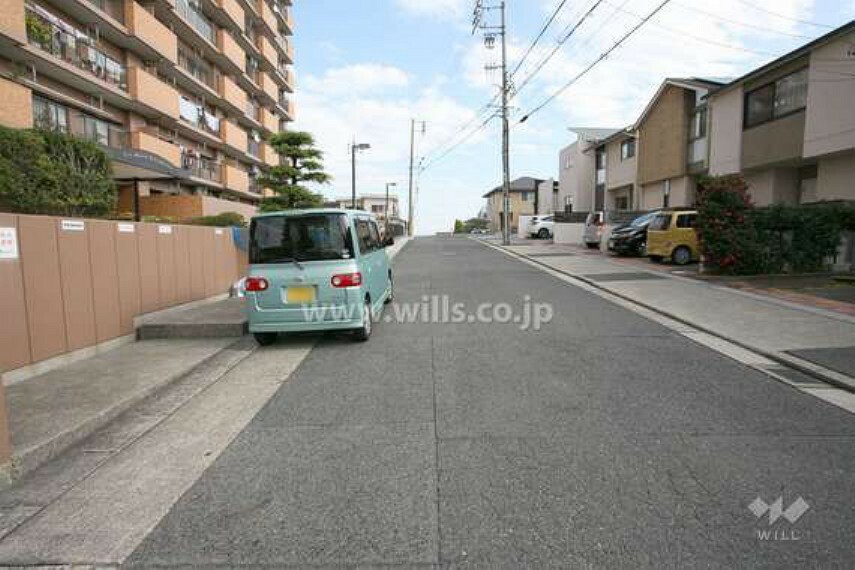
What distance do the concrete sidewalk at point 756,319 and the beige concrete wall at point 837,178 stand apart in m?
6.98

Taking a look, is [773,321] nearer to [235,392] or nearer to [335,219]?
[335,219]

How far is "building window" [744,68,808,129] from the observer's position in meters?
16.5

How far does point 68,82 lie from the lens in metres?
18.5

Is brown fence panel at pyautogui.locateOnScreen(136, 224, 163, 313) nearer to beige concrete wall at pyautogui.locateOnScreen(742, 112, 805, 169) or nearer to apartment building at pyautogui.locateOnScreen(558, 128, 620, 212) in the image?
beige concrete wall at pyautogui.locateOnScreen(742, 112, 805, 169)

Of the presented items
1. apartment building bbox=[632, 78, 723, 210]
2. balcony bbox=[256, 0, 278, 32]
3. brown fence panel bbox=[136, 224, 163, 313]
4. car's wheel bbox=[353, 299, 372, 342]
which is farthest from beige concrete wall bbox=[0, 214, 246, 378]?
balcony bbox=[256, 0, 278, 32]

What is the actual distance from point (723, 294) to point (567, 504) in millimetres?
9107

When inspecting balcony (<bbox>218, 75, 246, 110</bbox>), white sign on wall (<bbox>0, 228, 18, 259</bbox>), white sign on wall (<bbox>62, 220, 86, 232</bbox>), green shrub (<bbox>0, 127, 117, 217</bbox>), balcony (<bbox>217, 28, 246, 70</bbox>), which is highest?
balcony (<bbox>217, 28, 246, 70</bbox>)

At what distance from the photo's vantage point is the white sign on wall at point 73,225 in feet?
18.7

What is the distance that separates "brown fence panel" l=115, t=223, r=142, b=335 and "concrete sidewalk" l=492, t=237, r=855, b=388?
825 cm

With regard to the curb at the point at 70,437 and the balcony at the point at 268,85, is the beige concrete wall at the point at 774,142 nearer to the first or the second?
the curb at the point at 70,437

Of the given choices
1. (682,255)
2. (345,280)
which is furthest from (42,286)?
(682,255)

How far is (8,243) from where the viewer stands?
4.87m

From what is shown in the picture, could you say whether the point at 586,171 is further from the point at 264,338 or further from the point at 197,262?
the point at 264,338

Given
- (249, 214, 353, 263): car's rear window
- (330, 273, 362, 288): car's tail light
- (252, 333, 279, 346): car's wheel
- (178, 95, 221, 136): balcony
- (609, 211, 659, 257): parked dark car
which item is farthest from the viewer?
(178, 95, 221, 136): balcony
